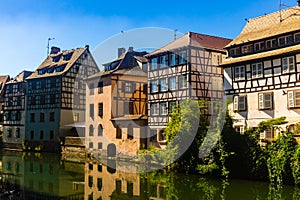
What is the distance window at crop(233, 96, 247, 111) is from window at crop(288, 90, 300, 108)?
10.4 ft

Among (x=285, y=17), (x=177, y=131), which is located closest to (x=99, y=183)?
(x=177, y=131)

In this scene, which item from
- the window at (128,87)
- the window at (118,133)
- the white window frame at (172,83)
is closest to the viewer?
the white window frame at (172,83)

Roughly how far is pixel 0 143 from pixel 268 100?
3675 centimetres

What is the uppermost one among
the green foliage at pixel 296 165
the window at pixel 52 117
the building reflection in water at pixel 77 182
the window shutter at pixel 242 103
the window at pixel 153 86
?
the window at pixel 153 86

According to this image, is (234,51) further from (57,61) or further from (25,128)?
(25,128)

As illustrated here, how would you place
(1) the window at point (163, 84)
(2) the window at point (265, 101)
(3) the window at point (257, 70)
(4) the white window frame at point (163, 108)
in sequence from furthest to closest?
(1) the window at point (163, 84)
(4) the white window frame at point (163, 108)
(3) the window at point (257, 70)
(2) the window at point (265, 101)

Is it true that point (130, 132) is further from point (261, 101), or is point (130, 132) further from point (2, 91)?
point (2, 91)

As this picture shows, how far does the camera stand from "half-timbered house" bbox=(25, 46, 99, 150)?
1575 inches

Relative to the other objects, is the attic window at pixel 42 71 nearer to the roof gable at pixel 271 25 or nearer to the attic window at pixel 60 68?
the attic window at pixel 60 68

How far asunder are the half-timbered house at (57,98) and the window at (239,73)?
2086cm

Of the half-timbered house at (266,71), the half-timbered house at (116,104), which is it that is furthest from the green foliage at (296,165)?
the half-timbered house at (116,104)

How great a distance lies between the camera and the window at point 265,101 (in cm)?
2230

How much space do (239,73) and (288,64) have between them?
3.58 meters

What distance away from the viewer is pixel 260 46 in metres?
23.5
